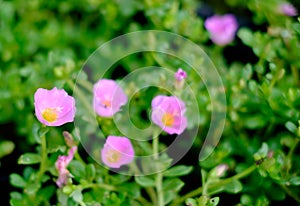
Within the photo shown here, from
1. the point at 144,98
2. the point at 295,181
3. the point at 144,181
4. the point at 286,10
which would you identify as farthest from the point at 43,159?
the point at 286,10

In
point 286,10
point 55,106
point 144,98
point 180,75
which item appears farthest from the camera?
point 286,10

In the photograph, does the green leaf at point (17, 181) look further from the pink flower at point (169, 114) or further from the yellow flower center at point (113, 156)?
the pink flower at point (169, 114)

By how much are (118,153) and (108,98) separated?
153mm

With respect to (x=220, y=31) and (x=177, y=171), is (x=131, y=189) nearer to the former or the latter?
(x=177, y=171)

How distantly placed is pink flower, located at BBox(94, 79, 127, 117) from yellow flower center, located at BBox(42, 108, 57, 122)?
150 millimetres

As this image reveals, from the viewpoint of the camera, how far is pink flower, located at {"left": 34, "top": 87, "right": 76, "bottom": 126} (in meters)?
1.15

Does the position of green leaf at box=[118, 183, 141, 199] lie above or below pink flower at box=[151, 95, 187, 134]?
below

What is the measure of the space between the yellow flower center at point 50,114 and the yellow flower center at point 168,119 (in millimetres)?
284

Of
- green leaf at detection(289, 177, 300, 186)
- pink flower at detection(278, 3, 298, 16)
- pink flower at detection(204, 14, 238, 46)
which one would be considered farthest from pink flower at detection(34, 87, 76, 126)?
pink flower at detection(278, 3, 298, 16)

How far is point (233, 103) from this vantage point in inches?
56.2

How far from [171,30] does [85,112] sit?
48 cm

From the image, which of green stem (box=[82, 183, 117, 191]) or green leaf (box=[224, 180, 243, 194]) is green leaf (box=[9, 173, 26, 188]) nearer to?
green stem (box=[82, 183, 117, 191])

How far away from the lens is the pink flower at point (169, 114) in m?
1.27

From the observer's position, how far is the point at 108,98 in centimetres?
132
